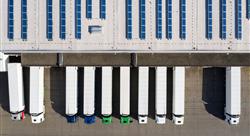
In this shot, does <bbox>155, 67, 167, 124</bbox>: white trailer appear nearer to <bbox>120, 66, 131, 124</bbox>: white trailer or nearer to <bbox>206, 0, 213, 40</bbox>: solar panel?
<bbox>120, 66, 131, 124</bbox>: white trailer

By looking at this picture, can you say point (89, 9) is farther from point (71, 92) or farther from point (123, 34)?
point (71, 92)

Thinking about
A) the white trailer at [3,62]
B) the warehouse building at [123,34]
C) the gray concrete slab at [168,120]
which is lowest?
the gray concrete slab at [168,120]

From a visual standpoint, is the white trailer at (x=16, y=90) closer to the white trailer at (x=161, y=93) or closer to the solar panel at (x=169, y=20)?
the white trailer at (x=161, y=93)

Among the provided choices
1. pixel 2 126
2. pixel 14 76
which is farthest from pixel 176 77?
pixel 2 126

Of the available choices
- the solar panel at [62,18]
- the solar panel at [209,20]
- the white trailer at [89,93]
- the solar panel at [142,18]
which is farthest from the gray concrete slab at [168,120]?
the solar panel at [62,18]

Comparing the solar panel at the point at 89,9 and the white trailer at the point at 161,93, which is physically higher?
the solar panel at the point at 89,9

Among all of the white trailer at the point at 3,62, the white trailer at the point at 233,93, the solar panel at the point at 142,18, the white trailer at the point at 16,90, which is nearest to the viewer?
the solar panel at the point at 142,18

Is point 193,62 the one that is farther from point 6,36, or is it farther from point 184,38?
point 6,36
